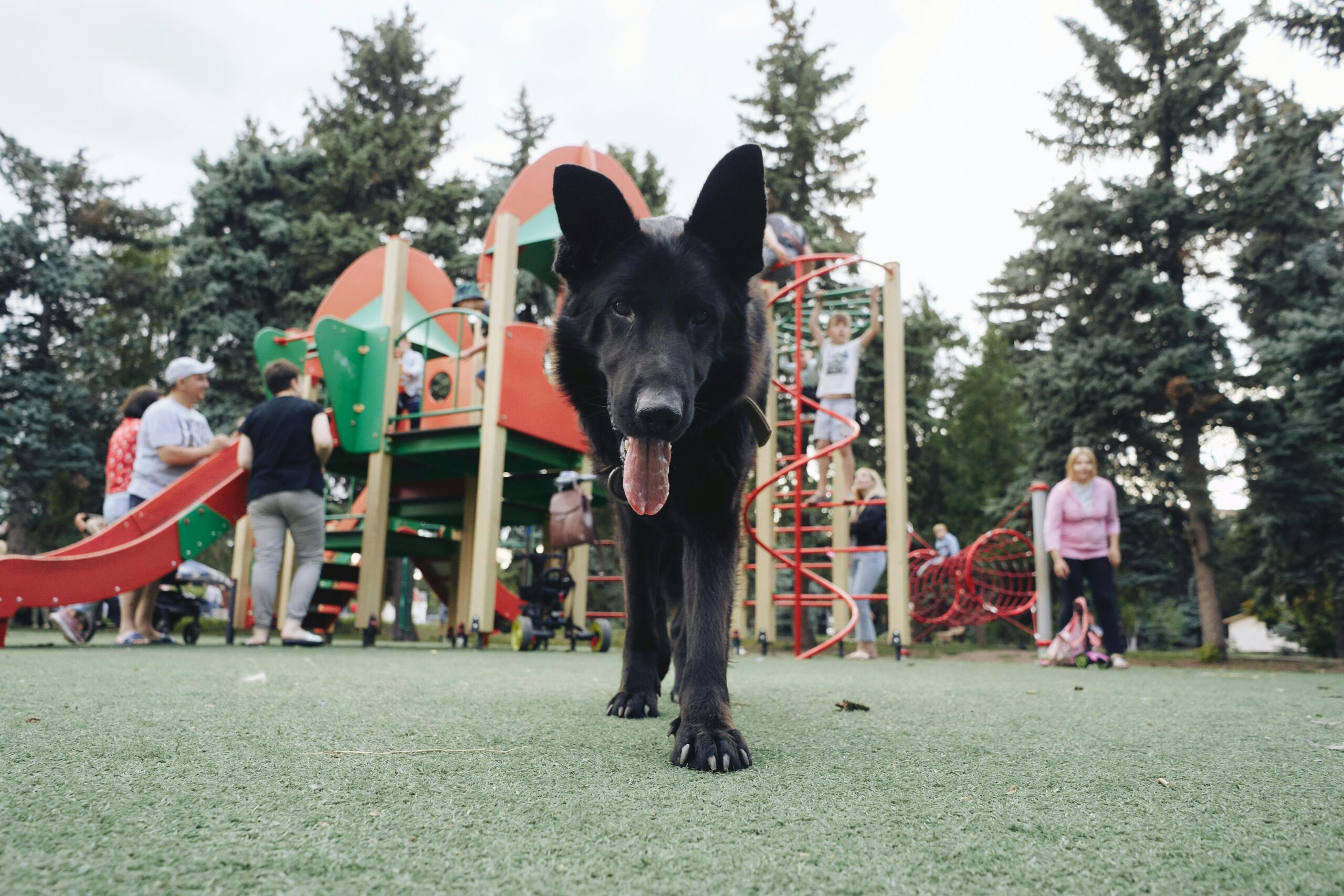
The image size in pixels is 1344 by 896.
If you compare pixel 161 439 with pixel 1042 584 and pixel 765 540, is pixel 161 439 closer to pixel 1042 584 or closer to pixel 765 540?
pixel 765 540

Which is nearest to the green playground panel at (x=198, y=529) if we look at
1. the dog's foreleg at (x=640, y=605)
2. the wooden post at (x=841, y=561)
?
the dog's foreleg at (x=640, y=605)

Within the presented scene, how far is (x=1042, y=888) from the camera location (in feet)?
3.23

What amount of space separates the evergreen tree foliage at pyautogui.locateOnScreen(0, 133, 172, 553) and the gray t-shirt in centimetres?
1444

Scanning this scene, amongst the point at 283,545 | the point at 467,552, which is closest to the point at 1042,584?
the point at 467,552

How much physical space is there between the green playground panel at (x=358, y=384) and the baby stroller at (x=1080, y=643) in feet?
21.2

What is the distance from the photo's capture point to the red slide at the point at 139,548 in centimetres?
536

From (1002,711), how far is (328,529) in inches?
361

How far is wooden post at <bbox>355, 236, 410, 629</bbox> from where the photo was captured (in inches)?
310

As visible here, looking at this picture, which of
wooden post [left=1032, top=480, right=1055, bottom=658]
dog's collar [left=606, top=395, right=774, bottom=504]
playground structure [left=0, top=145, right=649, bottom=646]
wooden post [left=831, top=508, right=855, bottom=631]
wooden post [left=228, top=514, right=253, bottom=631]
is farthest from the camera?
wooden post [left=228, top=514, right=253, bottom=631]

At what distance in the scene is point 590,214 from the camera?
229 cm

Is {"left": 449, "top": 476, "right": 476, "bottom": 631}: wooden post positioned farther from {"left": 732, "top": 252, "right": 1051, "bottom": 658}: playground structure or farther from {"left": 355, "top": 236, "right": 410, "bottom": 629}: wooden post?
{"left": 732, "top": 252, "right": 1051, "bottom": 658}: playground structure

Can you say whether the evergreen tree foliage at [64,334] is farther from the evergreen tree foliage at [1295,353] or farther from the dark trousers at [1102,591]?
the evergreen tree foliage at [1295,353]

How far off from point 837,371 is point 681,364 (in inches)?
262

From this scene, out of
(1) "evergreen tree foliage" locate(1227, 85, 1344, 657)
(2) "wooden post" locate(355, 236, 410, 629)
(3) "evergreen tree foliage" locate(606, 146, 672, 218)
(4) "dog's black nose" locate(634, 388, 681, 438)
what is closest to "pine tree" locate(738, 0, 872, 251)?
(3) "evergreen tree foliage" locate(606, 146, 672, 218)
